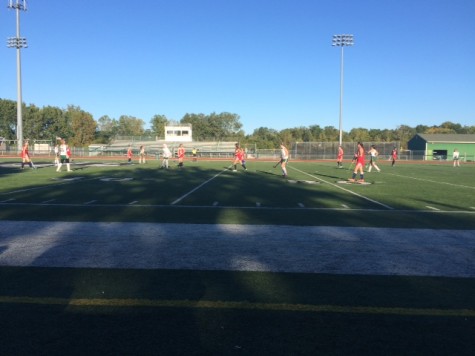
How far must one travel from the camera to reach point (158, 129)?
117250mm

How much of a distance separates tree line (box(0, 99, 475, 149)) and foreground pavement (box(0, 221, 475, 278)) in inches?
2839

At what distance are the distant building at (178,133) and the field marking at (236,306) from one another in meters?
71.2

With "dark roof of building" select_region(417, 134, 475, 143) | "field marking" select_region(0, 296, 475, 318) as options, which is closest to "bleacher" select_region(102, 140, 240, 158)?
"dark roof of building" select_region(417, 134, 475, 143)

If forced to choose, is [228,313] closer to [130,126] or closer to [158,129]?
[158,129]

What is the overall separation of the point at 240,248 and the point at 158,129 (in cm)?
11368

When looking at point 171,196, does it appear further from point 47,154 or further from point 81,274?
point 47,154

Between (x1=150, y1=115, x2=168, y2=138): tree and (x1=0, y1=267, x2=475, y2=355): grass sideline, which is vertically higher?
(x1=150, y1=115, x2=168, y2=138): tree

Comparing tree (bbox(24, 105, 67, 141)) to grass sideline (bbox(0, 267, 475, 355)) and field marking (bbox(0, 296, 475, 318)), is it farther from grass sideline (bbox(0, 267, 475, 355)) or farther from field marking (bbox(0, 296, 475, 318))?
field marking (bbox(0, 296, 475, 318))

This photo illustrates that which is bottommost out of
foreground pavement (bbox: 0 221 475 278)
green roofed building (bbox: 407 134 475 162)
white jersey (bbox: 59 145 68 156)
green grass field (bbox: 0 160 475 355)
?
green grass field (bbox: 0 160 475 355)

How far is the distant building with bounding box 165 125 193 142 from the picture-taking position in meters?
75.1

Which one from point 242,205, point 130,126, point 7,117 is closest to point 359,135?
point 130,126

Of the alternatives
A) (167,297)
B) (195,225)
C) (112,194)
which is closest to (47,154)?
(112,194)

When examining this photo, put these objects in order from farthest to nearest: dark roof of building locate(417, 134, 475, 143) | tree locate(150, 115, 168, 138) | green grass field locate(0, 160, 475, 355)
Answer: tree locate(150, 115, 168, 138)
dark roof of building locate(417, 134, 475, 143)
green grass field locate(0, 160, 475, 355)

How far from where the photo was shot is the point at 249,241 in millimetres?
7172
